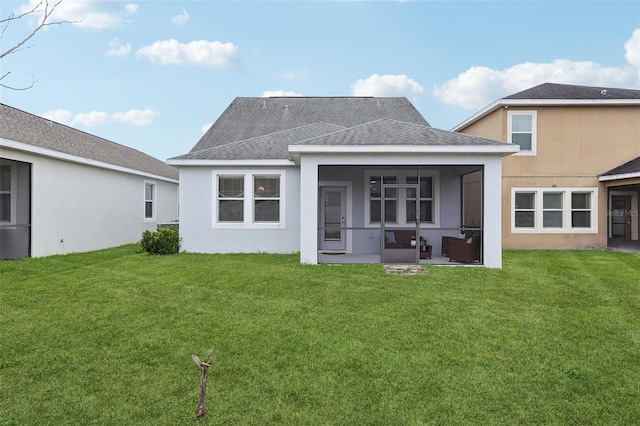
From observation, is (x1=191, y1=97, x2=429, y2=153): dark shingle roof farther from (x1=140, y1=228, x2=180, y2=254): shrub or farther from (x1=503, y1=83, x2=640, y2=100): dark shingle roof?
(x1=140, y1=228, x2=180, y2=254): shrub

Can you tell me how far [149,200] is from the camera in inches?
640

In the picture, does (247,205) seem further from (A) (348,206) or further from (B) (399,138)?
(B) (399,138)

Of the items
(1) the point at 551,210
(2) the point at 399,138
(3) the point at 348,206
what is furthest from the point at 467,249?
(1) the point at 551,210

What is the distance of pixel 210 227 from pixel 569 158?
13.2 m

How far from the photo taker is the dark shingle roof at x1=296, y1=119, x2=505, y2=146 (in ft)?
28.2

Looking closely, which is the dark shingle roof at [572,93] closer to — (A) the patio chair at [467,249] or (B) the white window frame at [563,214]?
(B) the white window frame at [563,214]

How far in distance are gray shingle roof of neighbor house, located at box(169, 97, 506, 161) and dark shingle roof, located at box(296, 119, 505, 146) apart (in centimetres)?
98

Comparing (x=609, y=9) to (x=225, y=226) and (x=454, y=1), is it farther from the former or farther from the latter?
(x=225, y=226)

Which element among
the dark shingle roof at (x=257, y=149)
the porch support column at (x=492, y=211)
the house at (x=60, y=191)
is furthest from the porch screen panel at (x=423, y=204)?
the house at (x=60, y=191)

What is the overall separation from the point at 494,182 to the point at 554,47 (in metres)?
12.7

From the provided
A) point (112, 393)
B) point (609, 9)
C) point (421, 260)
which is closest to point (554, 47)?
point (609, 9)

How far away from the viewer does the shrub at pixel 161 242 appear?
10.9 metres

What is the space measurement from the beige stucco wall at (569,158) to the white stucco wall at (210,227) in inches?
320

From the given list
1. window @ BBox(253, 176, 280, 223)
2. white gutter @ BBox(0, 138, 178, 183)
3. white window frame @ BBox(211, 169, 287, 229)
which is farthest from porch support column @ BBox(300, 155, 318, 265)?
white gutter @ BBox(0, 138, 178, 183)
